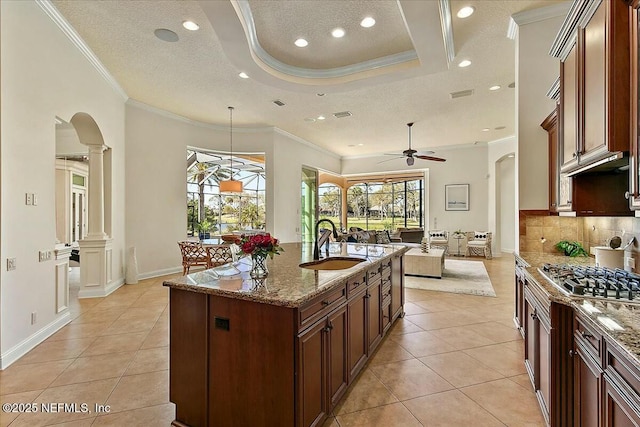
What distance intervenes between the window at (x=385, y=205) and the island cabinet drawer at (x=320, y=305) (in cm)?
931

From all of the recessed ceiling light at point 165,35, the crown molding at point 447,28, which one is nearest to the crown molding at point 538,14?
the crown molding at point 447,28

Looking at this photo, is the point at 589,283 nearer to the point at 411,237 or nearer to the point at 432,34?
the point at 432,34

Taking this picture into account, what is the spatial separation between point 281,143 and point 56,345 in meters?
5.98

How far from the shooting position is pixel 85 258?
486 cm

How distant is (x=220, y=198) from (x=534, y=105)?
9173 millimetres

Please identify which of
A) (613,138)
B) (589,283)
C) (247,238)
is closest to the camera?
(613,138)

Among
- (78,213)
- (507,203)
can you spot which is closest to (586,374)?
(507,203)

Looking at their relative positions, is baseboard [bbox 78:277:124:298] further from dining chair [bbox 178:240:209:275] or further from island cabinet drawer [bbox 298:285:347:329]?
island cabinet drawer [bbox 298:285:347:329]

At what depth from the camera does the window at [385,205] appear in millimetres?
11053

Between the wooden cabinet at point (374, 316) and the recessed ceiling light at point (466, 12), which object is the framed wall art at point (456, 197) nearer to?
the recessed ceiling light at point (466, 12)

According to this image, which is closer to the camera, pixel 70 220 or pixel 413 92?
pixel 413 92

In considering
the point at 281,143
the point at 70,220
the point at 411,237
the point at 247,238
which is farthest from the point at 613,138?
the point at 70,220

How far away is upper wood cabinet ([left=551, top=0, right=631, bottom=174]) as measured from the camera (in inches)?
63.0

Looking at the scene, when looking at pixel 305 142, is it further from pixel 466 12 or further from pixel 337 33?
pixel 466 12
